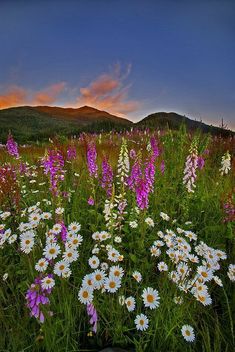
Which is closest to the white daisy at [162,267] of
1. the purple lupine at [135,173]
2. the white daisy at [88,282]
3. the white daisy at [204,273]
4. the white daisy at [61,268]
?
the white daisy at [204,273]

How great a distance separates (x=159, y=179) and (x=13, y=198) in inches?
90.9

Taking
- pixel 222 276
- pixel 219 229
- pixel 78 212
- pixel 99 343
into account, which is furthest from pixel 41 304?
pixel 219 229

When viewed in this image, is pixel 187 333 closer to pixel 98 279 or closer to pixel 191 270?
pixel 191 270

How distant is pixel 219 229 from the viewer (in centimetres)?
336

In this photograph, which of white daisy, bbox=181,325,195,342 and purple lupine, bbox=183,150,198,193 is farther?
purple lupine, bbox=183,150,198,193

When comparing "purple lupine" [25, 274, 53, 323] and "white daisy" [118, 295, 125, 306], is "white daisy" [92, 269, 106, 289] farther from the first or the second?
"purple lupine" [25, 274, 53, 323]

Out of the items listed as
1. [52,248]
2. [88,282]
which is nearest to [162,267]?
[88,282]

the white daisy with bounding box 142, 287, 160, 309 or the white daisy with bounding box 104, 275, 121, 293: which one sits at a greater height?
the white daisy with bounding box 104, 275, 121, 293

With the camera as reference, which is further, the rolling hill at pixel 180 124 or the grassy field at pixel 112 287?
the rolling hill at pixel 180 124

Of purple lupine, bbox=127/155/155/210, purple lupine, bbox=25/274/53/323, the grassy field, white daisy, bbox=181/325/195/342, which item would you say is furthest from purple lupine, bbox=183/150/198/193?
purple lupine, bbox=25/274/53/323

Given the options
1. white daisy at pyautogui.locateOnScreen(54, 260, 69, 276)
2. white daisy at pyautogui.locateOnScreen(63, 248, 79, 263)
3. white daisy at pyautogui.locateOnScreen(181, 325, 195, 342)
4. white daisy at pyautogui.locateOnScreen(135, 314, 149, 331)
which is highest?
white daisy at pyautogui.locateOnScreen(63, 248, 79, 263)

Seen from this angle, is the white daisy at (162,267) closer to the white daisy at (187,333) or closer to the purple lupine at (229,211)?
the white daisy at (187,333)

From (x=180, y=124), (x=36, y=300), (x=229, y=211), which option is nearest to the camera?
(x=36, y=300)

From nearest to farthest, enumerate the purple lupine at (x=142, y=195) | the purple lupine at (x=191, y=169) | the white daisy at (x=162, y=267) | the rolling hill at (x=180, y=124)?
the white daisy at (x=162, y=267), the purple lupine at (x=142, y=195), the purple lupine at (x=191, y=169), the rolling hill at (x=180, y=124)
